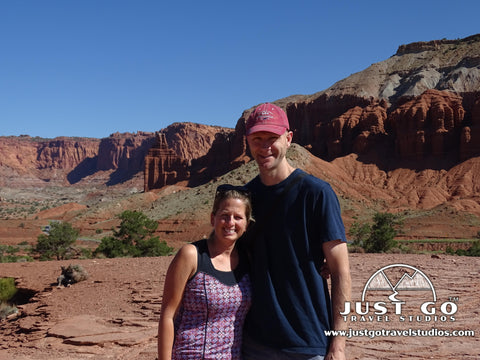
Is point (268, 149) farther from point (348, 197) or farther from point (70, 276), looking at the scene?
point (348, 197)


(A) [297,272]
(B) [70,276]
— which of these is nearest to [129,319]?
(B) [70,276]

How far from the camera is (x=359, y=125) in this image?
209 ft

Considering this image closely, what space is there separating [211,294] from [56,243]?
81.7ft

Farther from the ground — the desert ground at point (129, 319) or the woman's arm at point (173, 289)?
the woman's arm at point (173, 289)

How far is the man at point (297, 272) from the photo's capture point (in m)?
2.68

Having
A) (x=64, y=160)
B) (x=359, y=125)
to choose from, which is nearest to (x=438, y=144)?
(x=359, y=125)

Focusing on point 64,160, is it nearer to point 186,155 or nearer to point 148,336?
point 186,155

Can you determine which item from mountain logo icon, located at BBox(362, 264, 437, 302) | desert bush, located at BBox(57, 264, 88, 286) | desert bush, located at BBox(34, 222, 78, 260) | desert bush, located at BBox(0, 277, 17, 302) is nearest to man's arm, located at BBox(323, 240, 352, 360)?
mountain logo icon, located at BBox(362, 264, 437, 302)

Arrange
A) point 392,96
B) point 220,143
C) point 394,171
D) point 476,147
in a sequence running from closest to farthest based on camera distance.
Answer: point 476,147 → point 394,171 → point 392,96 → point 220,143

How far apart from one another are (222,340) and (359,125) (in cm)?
6431

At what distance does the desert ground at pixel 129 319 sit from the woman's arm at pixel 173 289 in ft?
12.4

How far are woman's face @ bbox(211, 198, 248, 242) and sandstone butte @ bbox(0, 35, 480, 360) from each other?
3.87m

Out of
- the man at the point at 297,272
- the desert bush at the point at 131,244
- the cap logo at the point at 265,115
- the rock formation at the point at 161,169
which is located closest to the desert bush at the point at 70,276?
the desert bush at the point at 131,244

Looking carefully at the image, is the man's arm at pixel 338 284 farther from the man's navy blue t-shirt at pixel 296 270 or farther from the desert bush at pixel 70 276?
the desert bush at pixel 70 276
